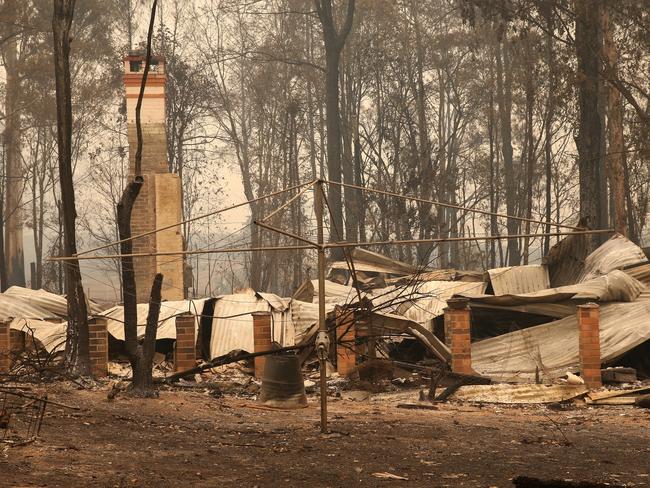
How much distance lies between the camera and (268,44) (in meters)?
42.7

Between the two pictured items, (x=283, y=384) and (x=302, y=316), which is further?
(x=302, y=316)

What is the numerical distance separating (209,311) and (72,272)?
12.7 ft

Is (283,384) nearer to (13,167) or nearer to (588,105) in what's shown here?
(588,105)

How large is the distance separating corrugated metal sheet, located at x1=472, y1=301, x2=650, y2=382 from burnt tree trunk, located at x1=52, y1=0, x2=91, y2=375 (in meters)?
5.97

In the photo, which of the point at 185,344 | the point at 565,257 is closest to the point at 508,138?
the point at 565,257

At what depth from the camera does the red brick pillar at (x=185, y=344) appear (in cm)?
1706

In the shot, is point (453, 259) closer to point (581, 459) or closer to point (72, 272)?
point (72, 272)

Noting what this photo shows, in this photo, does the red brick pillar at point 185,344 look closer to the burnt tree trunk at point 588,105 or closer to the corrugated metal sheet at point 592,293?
the corrugated metal sheet at point 592,293

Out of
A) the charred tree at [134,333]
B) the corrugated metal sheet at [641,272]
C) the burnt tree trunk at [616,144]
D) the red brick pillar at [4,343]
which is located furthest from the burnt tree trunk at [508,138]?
the charred tree at [134,333]

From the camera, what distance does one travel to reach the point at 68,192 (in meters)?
16.2

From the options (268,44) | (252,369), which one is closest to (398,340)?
(252,369)

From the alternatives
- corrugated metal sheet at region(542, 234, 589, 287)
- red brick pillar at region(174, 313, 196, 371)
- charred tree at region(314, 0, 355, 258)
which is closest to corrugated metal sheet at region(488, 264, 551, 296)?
corrugated metal sheet at region(542, 234, 589, 287)

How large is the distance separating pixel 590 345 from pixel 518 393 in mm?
1352

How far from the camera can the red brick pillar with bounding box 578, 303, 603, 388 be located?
1516 centimetres
